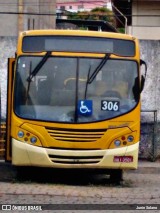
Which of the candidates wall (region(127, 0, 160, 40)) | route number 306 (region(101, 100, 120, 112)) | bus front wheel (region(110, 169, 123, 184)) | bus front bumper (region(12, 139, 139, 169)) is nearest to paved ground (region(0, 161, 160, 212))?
bus front wheel (region(110, 169, 123, 184))

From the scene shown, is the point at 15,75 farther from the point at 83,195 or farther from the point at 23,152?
the point at 83,195

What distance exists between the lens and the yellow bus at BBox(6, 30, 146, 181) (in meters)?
12.8

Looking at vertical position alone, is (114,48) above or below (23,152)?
above

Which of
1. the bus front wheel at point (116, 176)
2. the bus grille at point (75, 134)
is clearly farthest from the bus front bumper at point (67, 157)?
the bus front wheel at point (116, 176)

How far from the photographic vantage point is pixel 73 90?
13047mm

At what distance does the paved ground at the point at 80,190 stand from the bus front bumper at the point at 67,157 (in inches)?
16.2

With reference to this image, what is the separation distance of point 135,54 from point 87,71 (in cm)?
100

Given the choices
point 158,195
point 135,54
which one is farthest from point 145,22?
point 158,195

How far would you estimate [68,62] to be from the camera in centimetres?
1315

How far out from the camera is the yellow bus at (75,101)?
41.9 feet

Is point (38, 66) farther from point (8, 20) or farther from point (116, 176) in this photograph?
A: point (8, 20)

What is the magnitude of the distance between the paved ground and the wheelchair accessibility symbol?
4.58 ft

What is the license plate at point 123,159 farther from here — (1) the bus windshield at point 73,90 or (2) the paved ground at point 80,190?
(1) the bus windshield at point 73,90

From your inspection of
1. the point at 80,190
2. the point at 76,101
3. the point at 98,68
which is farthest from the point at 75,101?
the point at 80,190
